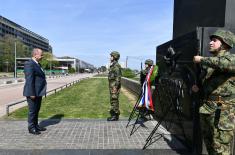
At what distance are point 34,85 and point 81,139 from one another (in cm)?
160

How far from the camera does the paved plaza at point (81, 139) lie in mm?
5684

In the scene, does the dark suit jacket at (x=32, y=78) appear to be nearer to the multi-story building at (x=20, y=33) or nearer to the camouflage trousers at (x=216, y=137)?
the camouflage trousers at (x=216, y=137)

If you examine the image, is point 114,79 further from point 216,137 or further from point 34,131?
point 216,137

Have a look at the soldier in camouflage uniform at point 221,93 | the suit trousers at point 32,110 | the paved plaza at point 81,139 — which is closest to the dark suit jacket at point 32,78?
the suit trousers at point 32,110

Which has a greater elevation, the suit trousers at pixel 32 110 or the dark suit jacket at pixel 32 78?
the dark suit jacket at pixel 32 78

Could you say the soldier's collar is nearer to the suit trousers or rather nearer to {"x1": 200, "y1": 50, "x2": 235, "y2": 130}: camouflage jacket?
{"x1": 200, "y1": 50, "x2": 235, "y2": 130}: camouflage jacket

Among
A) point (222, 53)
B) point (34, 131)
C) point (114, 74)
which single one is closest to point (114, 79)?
point (114, 74)

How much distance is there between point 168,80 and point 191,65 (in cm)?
142

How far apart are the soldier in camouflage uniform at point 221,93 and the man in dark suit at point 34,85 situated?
4.01 meters

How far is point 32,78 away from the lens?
262 inches

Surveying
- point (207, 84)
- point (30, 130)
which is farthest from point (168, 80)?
point (30, 130)

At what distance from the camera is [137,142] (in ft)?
20.6

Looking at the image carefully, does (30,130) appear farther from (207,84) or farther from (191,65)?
(207,84)

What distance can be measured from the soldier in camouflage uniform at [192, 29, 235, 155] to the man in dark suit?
4.01 m
